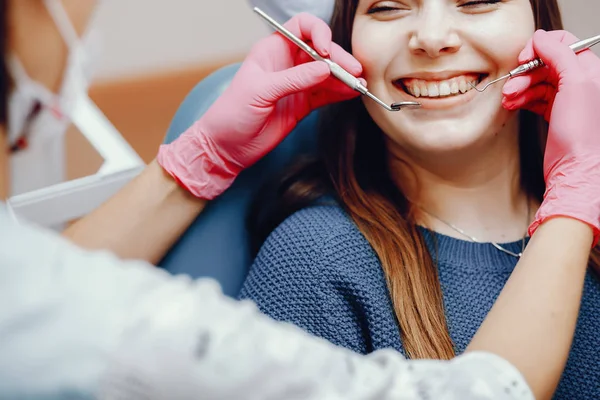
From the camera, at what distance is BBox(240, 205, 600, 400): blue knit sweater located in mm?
1153

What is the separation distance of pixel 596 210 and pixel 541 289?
0.22 metres

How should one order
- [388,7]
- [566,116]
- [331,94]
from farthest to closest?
[331,94] → [388,7] → [566,116]

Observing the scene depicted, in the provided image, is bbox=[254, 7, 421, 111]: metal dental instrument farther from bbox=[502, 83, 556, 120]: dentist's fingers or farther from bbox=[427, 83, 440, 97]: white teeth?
bbox=[502, 83, 556, 120]: dentist's fingers

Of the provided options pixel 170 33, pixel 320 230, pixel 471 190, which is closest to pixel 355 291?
pixel 320 230

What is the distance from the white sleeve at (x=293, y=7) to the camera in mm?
1413

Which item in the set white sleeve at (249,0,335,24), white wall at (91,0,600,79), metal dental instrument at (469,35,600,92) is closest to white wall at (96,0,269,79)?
white wall at (91,0,600,79)

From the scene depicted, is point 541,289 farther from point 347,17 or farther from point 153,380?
point 347,17

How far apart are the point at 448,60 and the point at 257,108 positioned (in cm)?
34

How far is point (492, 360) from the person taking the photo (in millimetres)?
766

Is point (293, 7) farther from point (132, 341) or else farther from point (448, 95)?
point (132, 341)

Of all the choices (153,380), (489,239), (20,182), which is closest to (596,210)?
(489,239)

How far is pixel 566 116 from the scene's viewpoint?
1137mm

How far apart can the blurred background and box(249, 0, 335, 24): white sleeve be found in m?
1.37

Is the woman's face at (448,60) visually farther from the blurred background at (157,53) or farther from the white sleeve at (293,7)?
the blurred background at (157,53)
